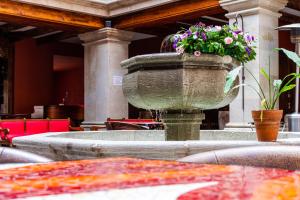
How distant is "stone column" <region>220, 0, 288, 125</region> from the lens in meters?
7.17

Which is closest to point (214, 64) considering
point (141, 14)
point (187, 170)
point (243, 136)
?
point (243, 136)

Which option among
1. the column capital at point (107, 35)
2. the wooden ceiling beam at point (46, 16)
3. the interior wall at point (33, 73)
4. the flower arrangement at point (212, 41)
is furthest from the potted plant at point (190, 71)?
the interior wall at point (33, 73)

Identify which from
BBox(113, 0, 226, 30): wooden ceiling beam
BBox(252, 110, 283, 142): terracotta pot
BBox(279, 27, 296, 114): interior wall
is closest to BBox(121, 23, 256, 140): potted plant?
BBox(252, 110, 283, 142): terracotta pot

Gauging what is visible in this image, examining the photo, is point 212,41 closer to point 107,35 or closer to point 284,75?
point 107,35

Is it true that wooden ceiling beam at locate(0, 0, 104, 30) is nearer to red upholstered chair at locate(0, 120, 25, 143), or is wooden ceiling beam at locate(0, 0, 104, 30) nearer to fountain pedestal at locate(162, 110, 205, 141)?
red upholstered chair at locate(0, 120, 25, 143)

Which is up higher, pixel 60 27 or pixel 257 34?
pixel 60 27

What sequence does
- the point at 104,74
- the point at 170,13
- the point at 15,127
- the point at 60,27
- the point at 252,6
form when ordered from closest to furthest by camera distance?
the point at 252,6 < the point at 15,127 < the point at 170,13 < the point at 60,27 < the point at 104,74

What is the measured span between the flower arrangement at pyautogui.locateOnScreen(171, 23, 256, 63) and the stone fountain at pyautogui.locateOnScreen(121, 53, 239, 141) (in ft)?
0.15

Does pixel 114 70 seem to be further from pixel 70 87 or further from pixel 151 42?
pixel 70 87

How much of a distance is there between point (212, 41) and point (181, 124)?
0.63 m

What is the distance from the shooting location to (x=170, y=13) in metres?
8.61

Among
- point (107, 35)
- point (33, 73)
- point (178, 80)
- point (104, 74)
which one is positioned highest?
point (107, 35)

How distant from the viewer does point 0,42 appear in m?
12.7

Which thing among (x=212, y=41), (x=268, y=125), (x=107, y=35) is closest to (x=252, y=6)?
(x=107, y=35)
